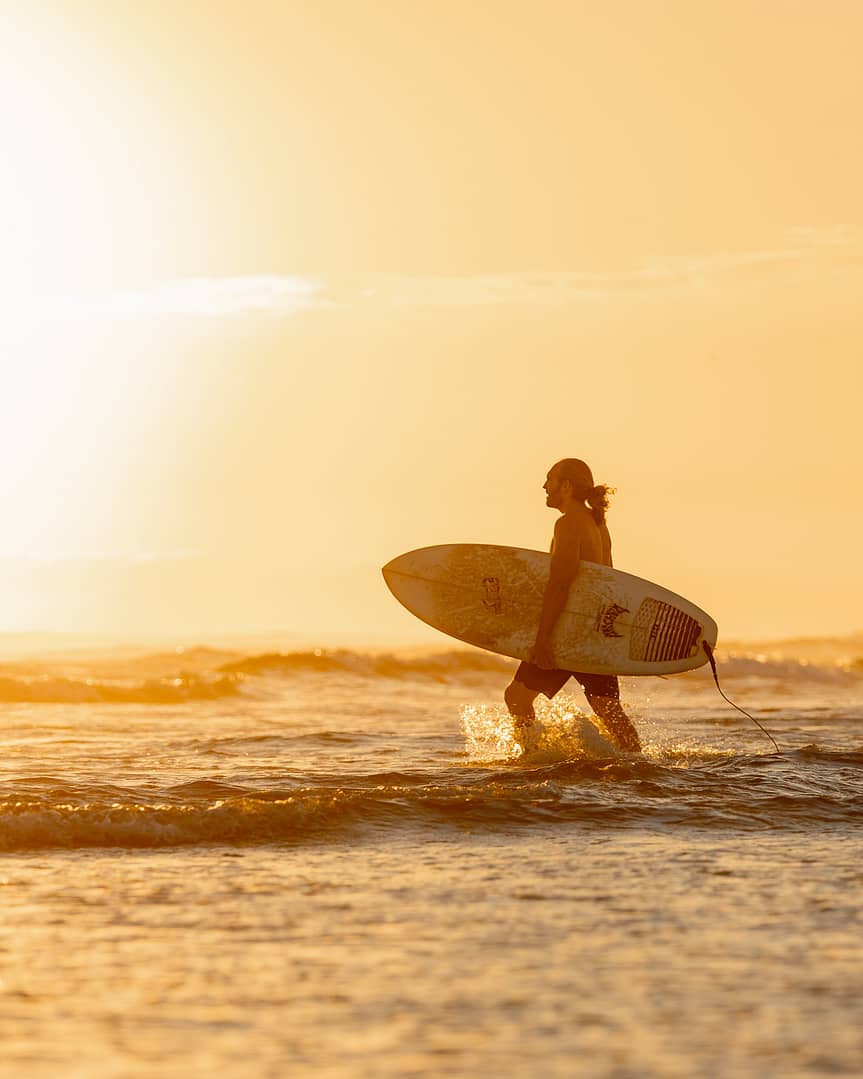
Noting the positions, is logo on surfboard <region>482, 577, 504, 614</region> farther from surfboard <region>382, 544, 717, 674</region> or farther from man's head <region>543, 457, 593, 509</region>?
man's head <region>543, 457, 593, 509</region>

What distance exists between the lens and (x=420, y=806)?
7887 mm

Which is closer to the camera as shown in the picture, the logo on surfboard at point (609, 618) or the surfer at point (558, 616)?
the surfer at point (558, 616)

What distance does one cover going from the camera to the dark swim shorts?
33.0ft

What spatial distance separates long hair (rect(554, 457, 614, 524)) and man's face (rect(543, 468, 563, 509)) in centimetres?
4

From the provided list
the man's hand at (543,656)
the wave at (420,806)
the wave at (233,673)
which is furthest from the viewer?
the wave at (233,673)

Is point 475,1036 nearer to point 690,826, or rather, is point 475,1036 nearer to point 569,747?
point 690,826

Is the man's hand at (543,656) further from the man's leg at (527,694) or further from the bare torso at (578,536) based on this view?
the bare torso at (578,536)

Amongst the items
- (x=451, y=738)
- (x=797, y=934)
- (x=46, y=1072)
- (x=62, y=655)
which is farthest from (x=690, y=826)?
(x=62, y=655)

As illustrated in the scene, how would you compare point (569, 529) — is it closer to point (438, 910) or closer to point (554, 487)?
point (554, 487)

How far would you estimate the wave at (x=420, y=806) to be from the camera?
7309 mm

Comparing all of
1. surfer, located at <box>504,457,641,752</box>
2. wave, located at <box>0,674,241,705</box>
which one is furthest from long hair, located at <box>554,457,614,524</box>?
wave, located at <box>0,674,241,705</box>

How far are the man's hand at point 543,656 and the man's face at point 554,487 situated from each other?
0.93m

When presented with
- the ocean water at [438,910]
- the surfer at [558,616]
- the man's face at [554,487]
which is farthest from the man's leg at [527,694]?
the man's face at [554,487]

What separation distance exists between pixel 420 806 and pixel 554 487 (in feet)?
9.86
